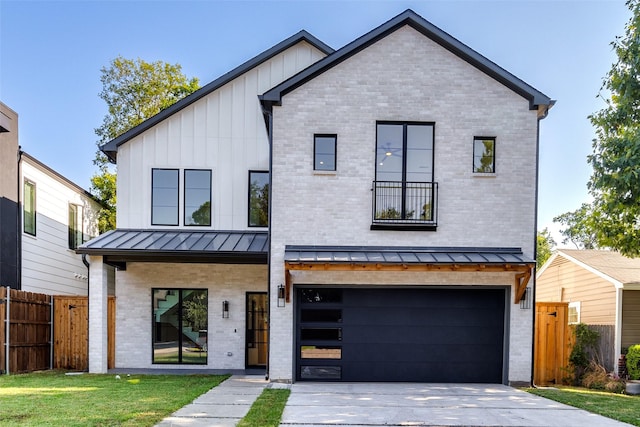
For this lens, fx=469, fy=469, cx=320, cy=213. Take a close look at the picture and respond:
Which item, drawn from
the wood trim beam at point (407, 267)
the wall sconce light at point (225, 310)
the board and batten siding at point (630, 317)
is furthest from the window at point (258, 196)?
the board and batten siding at point (630, 317)

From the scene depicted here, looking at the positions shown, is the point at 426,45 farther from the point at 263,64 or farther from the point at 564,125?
the point at 564,125

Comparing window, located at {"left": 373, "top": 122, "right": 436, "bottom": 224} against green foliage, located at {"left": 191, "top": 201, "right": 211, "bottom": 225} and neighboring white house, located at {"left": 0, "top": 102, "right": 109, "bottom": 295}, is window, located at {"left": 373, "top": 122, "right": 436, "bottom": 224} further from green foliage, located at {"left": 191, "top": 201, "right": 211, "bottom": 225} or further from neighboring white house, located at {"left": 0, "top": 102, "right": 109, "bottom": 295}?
neighboring white house, located at {"left": 0, "top": 102, "right": 109, "bottom": 295}

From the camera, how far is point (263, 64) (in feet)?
42.5

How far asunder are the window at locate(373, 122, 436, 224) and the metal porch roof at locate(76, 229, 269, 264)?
2982 mm

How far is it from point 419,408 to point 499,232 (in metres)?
4.38

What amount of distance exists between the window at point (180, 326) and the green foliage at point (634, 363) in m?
10.4

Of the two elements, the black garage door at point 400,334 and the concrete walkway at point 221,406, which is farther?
the black garage door at point 400,334

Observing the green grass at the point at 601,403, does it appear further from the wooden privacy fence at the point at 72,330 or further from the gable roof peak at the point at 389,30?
the wooden privacy fence at the point at 72,330

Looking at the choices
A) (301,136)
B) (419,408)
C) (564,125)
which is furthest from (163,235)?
(564,125)

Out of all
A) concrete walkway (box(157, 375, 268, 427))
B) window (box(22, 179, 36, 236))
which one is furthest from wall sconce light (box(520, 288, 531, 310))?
window (box(22, 179, 36, 236))

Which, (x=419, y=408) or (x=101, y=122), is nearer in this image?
(x=419, y=408)

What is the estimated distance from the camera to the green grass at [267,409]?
646cm

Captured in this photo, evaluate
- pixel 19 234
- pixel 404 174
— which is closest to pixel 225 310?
pixel 404 174

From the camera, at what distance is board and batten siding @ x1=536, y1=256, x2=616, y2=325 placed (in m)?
13.0
